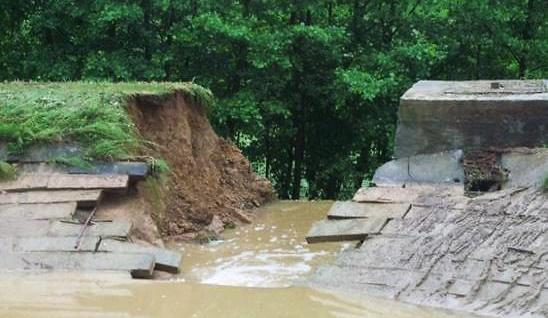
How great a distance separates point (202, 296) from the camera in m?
4.50

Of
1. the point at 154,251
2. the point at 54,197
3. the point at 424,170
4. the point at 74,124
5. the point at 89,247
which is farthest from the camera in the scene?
the point at 424,170

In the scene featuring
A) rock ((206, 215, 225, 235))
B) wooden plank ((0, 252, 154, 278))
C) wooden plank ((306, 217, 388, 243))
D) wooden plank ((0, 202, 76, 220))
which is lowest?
rock ((206, 215, 225, 235))

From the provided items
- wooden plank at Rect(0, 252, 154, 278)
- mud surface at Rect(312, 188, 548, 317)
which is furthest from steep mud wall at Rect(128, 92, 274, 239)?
mud surface at Rect(312, 188, 548, 317)

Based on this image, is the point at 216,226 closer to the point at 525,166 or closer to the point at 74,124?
the point at 74,124

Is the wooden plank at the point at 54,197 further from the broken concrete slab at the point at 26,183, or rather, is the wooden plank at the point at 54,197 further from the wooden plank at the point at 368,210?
the wooden plank at the point at 368,210

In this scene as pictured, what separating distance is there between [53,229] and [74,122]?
1.37 m

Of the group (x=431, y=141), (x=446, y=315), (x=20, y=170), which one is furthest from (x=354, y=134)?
(x=446, y=315)

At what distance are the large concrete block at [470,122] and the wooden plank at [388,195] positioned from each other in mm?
892

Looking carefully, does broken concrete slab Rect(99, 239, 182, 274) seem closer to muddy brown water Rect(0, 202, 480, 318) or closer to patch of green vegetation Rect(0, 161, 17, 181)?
muddy brown water Rect(0, 202, 480, 318)

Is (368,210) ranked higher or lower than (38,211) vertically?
higher

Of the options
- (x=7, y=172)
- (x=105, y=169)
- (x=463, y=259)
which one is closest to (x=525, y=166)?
(x=463, y=259)

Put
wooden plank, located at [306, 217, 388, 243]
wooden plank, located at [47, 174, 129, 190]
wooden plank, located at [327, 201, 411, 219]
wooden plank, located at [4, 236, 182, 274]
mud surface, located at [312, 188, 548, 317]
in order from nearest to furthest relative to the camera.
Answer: mud surface, located at [312, 188, 548, 317], wooden plank, located at [4, 236, 182, 274], wooden plank, located at [306, 217, 388, 243], wooden plank, located at [327, 201, 411, 219], wooden plank, located at [47, 174, 129, 190]

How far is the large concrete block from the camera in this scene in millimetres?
6691

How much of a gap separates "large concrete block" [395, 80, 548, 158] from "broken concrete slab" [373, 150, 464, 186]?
98 millimetres
